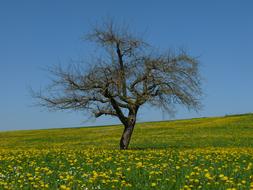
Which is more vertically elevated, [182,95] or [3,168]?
[182,95]

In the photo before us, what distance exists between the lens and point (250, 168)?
1245 cm

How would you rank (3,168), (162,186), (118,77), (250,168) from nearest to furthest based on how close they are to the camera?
(162,186) < (250,168) < (3,168) < (118,77)

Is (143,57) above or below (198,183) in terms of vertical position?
above

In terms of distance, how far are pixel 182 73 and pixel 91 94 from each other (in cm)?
544

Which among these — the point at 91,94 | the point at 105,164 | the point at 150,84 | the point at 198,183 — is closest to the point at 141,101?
the point at 150,84

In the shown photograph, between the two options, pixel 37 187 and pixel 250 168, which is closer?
pixel 37 187

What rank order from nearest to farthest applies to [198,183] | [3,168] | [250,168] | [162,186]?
[162,186] < [198,183] < [250,168] < [3,168]

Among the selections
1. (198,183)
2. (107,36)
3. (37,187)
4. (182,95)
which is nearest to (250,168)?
(198,183)

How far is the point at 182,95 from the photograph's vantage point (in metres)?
26.2

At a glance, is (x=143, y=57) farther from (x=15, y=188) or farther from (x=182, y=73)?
(x=15, y=188)

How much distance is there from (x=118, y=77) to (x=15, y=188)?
16770 millimetres

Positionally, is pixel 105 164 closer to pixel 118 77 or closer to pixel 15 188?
pixel 15 188

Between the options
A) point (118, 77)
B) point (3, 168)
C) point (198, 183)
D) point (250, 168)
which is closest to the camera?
point (198, 183)

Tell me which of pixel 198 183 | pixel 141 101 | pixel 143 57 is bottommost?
pixel 198 183
